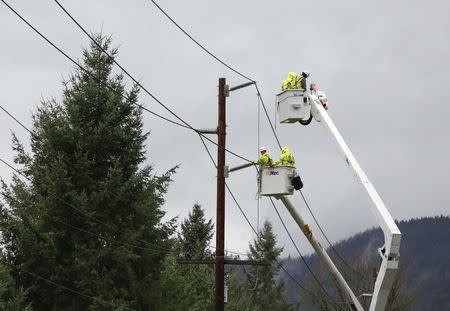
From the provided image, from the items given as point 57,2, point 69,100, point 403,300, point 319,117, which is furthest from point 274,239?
point 57,2

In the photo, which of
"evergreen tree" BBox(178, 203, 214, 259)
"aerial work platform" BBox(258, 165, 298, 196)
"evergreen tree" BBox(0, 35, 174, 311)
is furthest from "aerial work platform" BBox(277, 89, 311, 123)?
"evergreen tree" BBox(178, 203, 214, 259)

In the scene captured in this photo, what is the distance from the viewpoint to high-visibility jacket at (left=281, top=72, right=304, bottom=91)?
2078cm

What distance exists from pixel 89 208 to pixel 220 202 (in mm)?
6473

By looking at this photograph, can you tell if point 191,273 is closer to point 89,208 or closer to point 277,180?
point 89,208

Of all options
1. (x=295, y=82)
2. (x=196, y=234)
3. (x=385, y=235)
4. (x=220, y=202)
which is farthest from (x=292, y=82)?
(x=196, y=234)

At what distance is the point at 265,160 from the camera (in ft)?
70.1

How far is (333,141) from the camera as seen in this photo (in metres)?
19.6

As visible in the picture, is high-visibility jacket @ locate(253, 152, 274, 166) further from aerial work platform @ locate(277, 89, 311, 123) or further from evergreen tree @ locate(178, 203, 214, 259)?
evergreen tree @ locate(178, 203, 214, 259)

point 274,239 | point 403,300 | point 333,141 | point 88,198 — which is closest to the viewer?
point 333,141

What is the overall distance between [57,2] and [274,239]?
7062 centimetres

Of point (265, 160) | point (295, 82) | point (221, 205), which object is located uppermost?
point (295, 82)

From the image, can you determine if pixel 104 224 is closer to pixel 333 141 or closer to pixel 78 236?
pixel 78 236

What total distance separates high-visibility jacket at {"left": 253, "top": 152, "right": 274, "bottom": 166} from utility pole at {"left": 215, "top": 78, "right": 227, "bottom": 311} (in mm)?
1039

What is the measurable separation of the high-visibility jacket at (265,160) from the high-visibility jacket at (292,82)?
1.95m
